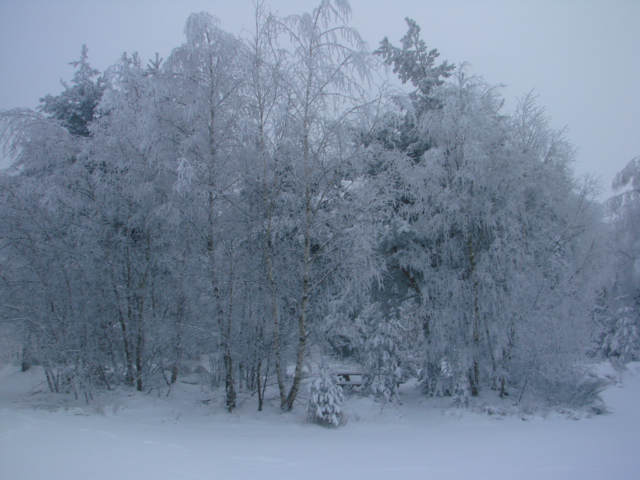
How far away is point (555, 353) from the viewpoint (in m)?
8.84

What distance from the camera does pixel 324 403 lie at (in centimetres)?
706

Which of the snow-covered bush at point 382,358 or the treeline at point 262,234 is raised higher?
the treeline at point 262,234

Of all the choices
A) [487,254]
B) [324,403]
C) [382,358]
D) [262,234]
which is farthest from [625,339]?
[262,234]

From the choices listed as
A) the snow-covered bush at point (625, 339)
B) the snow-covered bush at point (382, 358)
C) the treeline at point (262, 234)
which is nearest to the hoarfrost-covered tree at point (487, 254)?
the treeline at point (262, 234)

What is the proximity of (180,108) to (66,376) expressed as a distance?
5.35 m

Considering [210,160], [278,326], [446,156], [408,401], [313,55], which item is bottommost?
[408,401]

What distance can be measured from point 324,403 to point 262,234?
333 centimetres

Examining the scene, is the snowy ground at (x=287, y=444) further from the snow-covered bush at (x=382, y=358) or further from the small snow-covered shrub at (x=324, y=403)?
the snow-covered bush at (x=382, y=358)

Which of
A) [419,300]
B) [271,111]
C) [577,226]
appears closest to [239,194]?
[271,111]

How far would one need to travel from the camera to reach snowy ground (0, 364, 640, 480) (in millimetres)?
4195

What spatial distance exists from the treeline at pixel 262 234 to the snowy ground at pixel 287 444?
2.53 ft

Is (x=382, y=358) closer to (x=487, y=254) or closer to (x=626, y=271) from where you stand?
(x=487, y=254)

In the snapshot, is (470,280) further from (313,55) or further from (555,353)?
(313,55)

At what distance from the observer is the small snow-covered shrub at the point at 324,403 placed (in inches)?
275
